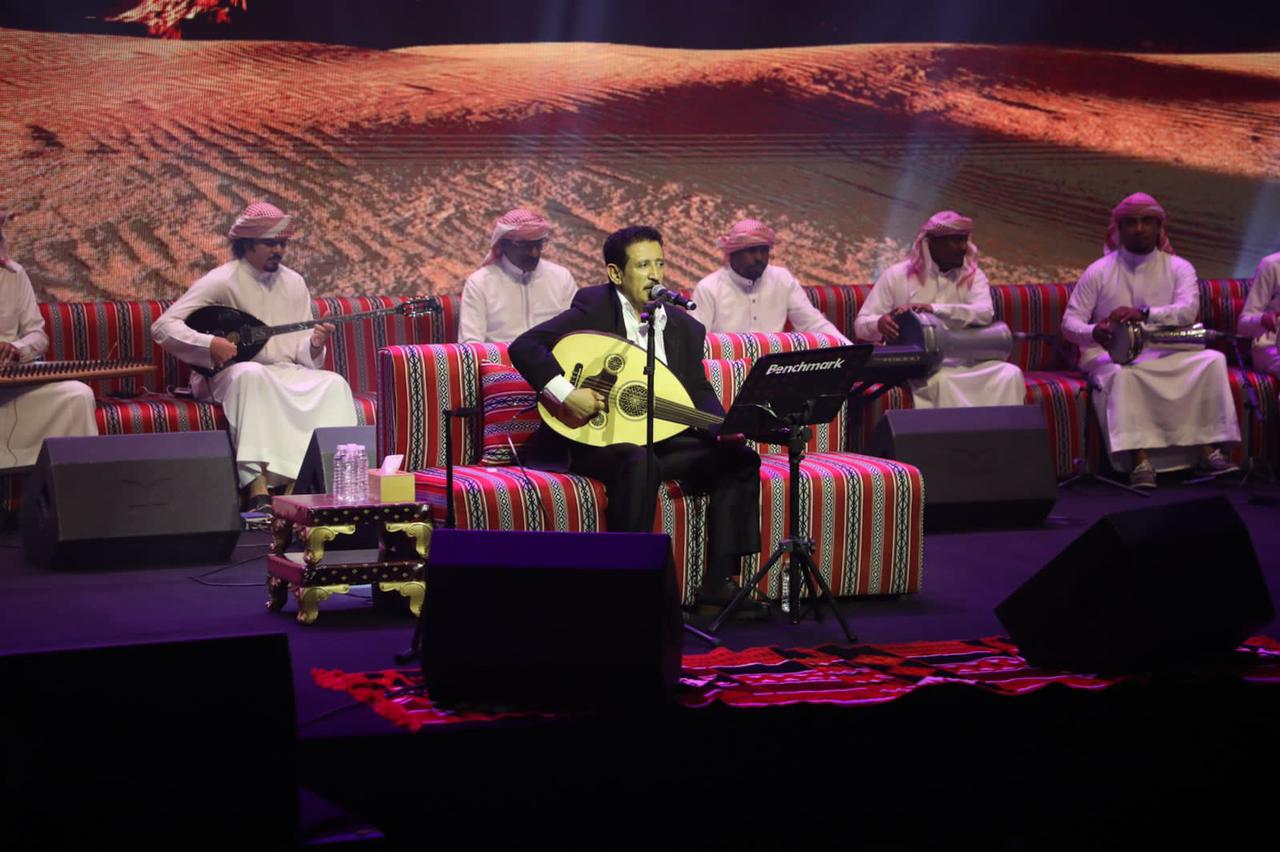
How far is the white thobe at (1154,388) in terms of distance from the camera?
28.5 feet

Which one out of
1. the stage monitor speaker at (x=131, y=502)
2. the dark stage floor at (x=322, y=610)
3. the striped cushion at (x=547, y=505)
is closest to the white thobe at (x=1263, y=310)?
the dark stage floor at (x=322, y=610)

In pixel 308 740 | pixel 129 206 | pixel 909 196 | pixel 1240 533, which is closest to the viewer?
pixel 308 740

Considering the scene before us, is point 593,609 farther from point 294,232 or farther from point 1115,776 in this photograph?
point 294,232

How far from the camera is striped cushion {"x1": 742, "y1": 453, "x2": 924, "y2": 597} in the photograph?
5859 millimetres

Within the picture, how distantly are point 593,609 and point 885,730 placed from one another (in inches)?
31.2

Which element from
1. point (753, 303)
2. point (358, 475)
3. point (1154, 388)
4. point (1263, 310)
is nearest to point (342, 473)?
point (358, 475)

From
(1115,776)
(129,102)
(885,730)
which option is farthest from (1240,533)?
(129,102)

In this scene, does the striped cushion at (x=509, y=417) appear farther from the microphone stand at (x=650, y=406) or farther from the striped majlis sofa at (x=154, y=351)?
the striped majlis sofa at (x=154, y=351)

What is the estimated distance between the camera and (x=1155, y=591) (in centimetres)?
403

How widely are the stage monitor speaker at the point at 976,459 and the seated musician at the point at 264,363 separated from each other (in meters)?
2.89

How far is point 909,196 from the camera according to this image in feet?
32.7

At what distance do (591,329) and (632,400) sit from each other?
339 millimetres

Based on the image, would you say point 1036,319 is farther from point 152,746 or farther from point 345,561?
point 152,746

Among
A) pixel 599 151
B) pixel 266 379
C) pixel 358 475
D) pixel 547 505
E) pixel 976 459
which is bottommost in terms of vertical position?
pixel 976 459
